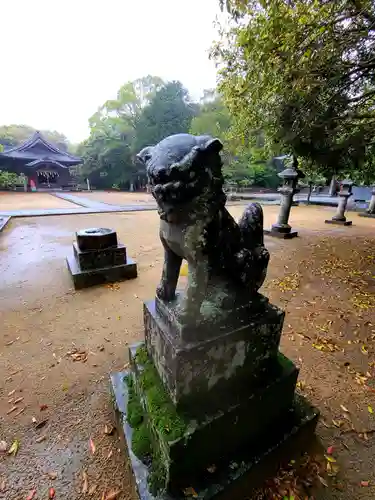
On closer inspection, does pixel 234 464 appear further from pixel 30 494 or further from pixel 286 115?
pixel 286 115

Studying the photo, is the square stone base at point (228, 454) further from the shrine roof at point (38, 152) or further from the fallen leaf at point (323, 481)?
the shrine roof at point (38, 152)

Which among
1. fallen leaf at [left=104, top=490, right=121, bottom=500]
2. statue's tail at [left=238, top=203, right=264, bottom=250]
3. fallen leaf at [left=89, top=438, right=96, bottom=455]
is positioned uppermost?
statue's tail at [left=238, top=203, right=264, bottom=250]

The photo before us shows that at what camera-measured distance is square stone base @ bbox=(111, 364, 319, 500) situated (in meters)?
1.30

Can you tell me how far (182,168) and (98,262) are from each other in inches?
142

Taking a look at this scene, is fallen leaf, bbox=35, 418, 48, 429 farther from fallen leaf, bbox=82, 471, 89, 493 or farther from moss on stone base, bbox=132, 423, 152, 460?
moss on stone base, bbox=132, 423, 152, 460

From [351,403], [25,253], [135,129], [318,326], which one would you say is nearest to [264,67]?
[318,326]

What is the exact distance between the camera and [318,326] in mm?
3129

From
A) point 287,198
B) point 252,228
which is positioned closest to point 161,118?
point 287,198

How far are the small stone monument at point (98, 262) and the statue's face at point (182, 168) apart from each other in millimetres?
3394

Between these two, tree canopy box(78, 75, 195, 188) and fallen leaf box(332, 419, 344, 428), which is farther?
tree canopy box(78, 75, 195, 188)

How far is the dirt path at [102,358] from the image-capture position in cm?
160

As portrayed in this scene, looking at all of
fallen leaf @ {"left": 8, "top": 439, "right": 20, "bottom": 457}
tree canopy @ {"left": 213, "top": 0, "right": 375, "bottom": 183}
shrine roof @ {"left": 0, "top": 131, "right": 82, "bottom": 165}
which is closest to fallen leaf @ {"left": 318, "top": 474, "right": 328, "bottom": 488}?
fallen leaf @ {"left": 8, "top": 439, "right": 20, "bottom": 457}

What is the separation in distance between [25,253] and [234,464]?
19.5 ft

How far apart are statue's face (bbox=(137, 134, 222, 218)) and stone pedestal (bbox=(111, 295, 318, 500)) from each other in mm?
692
